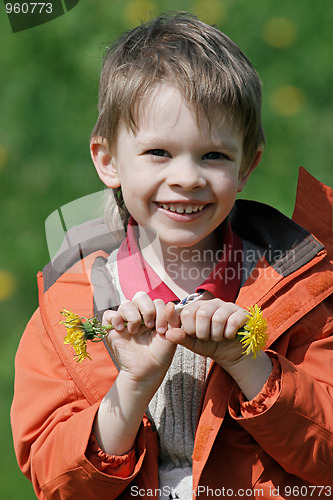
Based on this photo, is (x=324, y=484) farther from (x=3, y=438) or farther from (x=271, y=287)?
(x=3, y=438)

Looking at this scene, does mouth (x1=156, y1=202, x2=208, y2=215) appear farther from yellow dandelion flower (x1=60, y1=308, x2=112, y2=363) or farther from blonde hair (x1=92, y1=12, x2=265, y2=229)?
yellow dandelion flower (x1=60, y1=308, x2=112, y2=363)

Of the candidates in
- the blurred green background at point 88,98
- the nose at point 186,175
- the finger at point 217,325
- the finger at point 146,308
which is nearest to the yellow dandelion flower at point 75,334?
the finger at point 146,308

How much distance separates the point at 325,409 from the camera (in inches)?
54.2

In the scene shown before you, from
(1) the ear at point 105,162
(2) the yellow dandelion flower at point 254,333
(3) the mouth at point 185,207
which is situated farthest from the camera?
(1) the ear at point 105,162

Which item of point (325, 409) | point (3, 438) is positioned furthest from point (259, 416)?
point (3, 438)

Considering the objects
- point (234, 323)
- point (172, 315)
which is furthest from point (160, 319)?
point (234, 323)

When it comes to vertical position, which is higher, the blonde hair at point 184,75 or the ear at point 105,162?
the blonde hair at point 184,75

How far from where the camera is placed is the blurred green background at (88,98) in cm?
270

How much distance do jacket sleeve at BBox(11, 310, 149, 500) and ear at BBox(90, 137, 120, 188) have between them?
13.9 inches

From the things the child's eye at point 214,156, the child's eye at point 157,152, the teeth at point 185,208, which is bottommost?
the teeth at point 185,208

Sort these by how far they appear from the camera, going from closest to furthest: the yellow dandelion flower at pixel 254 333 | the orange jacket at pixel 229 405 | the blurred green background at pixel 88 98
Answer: the yellow dandelion flower at pixel 254 333
the orange jacket at pixel 229 405
the blurred green background at pixel 88 98

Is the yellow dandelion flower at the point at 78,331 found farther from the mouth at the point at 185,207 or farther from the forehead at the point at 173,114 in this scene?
the forehead at the point at 173,114

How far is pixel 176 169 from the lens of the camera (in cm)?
141

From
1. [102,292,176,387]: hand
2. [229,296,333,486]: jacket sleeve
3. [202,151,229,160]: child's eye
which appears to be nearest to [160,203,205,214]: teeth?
[202,151,229,160]: child's eye
